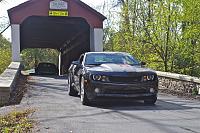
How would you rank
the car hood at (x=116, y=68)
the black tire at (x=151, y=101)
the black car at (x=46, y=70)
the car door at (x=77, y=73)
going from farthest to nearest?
the black car at (x=46, y=70) → the car door at (x=77, y=73) → the black tire at (x=151, y=101) → the car hood at (x=116, y=68)

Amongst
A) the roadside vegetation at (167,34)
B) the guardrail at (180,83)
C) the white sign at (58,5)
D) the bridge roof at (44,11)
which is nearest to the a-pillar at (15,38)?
the bridge roof at (44,11)

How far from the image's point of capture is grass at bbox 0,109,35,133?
6224 millimetres

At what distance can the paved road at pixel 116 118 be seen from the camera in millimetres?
6344

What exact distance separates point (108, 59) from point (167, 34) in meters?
8.79

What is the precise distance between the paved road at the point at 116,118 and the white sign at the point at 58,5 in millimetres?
14138

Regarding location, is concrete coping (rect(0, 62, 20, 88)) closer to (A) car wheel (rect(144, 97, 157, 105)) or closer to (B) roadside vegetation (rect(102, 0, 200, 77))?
(A) car wheel (rect(144, 97, 157, 105))

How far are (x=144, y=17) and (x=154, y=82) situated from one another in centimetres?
1299

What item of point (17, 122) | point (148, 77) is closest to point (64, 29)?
point (148, 77)

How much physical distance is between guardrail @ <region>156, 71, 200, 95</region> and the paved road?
2.84 meters

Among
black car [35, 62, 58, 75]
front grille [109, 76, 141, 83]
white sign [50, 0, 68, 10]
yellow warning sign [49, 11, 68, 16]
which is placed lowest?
black car [35, 62, 58, 75]

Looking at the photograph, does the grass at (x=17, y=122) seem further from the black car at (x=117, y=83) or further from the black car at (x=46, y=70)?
the black car at (x=46, y=70)

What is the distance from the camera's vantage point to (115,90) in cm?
922

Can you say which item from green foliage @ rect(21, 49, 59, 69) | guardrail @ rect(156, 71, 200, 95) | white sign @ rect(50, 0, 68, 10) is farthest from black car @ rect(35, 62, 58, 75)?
green foliage @ rect(21, 49, 59, 69)

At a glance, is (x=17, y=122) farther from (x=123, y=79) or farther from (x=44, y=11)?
(x=44, y=11)
